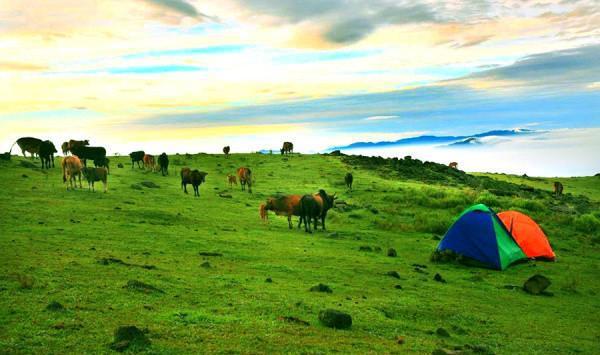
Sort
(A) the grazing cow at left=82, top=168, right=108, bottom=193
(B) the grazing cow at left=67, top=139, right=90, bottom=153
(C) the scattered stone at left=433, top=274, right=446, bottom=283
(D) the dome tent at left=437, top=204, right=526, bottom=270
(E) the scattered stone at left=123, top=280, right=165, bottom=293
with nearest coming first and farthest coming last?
1. (E) the scattered stone at left=123, top=280, right=165, bottom=293
2. (C) the scattered stone at left=433, top=274, right=446, bottom=283
3. (D) the dome tent at left=437, top=204, right=526, bottom=270
4. (A) the grazing cow at left=82, top=168, right=108, bottom=193
5. (B) the grazing cow at left=67, top=139, right=90, bottom=153

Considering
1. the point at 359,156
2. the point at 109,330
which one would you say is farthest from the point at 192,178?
the point at 359,156

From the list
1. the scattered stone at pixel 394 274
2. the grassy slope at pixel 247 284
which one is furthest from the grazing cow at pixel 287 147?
the scattered stone at pixel 394 274

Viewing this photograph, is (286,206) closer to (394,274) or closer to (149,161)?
(394,274)

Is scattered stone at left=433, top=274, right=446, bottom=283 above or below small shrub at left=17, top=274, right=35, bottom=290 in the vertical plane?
below

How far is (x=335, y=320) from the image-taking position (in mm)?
11266

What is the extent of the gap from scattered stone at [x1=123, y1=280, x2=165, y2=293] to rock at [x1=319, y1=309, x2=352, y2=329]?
4.53 meters

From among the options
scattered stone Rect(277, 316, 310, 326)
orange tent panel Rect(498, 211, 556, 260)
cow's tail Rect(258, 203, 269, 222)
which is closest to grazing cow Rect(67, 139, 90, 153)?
cow's tail Rect(258, 203, 269, 222)

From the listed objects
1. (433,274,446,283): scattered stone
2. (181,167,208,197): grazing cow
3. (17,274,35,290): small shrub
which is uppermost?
(181,167,208,197): grazing cow

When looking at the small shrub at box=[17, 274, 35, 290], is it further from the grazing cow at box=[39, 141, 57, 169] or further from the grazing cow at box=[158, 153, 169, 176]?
the grazing cow at box=[158, 153, 169, 176]

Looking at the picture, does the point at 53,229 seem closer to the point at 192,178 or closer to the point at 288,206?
the point at 288,206

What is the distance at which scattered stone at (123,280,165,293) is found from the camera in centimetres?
1270

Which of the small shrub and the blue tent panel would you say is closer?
the small shrub

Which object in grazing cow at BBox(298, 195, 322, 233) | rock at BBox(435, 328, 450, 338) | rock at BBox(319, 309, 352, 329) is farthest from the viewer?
grazing cow at BBox(298, 195, 322, 233)

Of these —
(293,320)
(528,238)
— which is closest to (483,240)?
(528,238)
